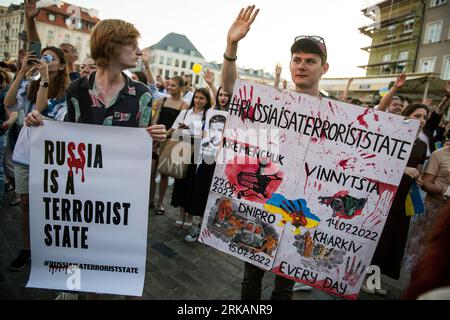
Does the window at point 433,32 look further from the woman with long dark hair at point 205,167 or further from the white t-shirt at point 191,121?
the white t-shirt at point 191,121

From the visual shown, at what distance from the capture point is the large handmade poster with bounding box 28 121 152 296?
74.1 inches

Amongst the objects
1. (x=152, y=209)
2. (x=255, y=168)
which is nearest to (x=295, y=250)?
(x=255, y=168)

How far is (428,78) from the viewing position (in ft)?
36.0

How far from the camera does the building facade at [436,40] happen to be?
2336cm

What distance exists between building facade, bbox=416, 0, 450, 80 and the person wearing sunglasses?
28.5 metres

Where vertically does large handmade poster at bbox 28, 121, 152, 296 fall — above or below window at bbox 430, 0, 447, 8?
below

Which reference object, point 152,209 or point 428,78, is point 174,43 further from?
point 152,209

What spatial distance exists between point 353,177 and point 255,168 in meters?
0.65

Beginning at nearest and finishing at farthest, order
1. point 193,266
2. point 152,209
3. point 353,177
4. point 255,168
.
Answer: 1. point 353,177
2. point 255,168
3. point 193,266
4. point 152,209

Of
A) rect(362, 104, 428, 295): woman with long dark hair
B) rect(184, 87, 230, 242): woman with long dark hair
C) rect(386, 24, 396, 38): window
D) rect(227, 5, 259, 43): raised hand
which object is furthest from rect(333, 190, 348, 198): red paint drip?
rect(386, 24, 396, 38): window

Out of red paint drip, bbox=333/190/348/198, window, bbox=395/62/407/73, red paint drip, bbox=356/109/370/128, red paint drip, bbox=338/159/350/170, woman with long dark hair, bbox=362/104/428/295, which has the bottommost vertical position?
woman with long dark hair, bbox=362/104/428/295

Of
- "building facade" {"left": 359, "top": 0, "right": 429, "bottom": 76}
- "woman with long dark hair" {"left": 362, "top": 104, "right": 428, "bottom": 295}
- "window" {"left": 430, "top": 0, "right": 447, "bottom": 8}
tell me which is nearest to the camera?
"woman with long dark hair" {"left": 362, "top": 104, "right": 428, "bottom": 295}

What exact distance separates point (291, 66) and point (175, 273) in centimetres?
233

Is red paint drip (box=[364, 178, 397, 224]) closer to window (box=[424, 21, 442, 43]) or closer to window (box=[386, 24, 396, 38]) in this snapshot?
window (box=[424, 21, 442, 43])
